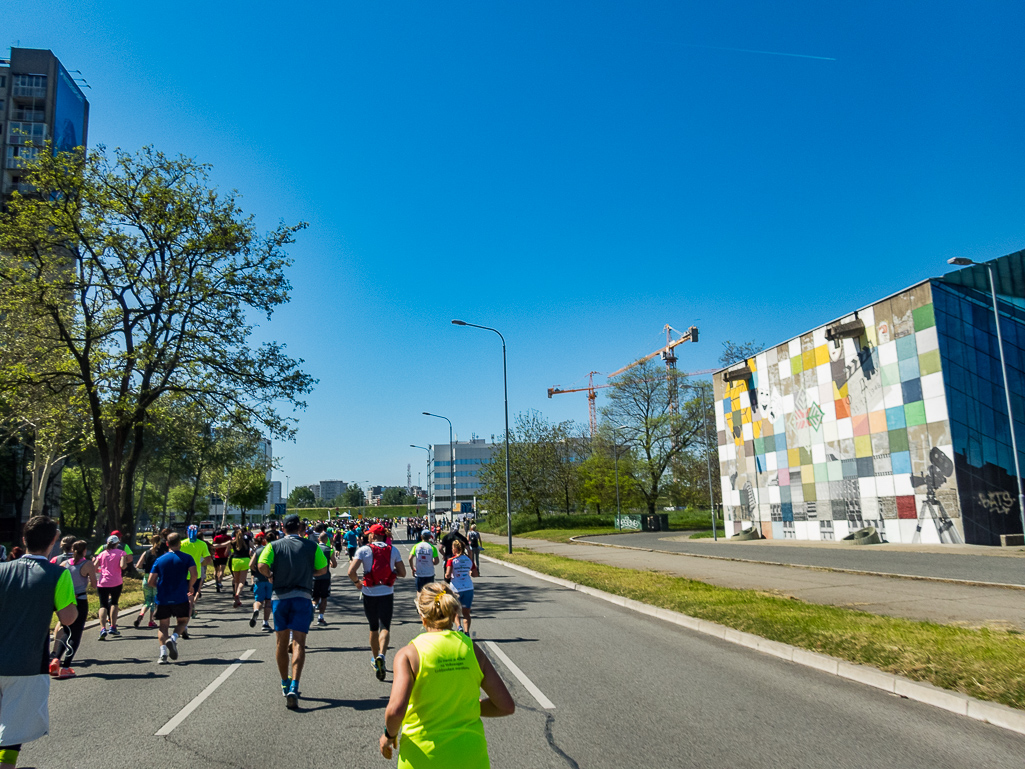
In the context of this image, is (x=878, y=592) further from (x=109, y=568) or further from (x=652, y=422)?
(x=652, y=422)

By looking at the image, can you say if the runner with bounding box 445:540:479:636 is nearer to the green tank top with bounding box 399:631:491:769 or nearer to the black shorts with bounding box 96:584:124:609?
the black shorts with bounding box 96:584:124:609

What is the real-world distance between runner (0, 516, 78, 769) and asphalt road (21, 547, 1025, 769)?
3.57 feet

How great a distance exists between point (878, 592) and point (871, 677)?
25.0ft

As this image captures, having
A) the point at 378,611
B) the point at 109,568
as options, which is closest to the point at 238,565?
the point at 109,568

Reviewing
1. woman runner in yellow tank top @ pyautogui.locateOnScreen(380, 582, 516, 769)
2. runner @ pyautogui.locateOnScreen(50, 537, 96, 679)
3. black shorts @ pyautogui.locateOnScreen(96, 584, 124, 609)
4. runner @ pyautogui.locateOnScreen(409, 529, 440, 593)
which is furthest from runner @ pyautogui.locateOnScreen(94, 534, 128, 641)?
woman runner in yellow tank top @ pyautogui.locateOnScreen(380, 582, 516, 769)

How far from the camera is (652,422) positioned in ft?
188

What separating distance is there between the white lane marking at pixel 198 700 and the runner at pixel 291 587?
84 centimetres

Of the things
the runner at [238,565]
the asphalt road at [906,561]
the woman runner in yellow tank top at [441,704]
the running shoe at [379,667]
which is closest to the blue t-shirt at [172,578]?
the running shoe at [379,667]

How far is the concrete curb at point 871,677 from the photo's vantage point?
219 inches

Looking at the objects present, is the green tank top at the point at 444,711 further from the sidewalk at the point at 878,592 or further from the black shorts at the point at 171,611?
the sidewalk at the point at 878,592

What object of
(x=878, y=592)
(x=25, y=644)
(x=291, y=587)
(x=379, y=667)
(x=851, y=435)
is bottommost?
(x=878, y=592)

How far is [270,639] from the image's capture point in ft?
34.8

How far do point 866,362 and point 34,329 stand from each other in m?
33.7

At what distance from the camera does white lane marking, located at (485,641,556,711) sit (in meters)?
6.31
